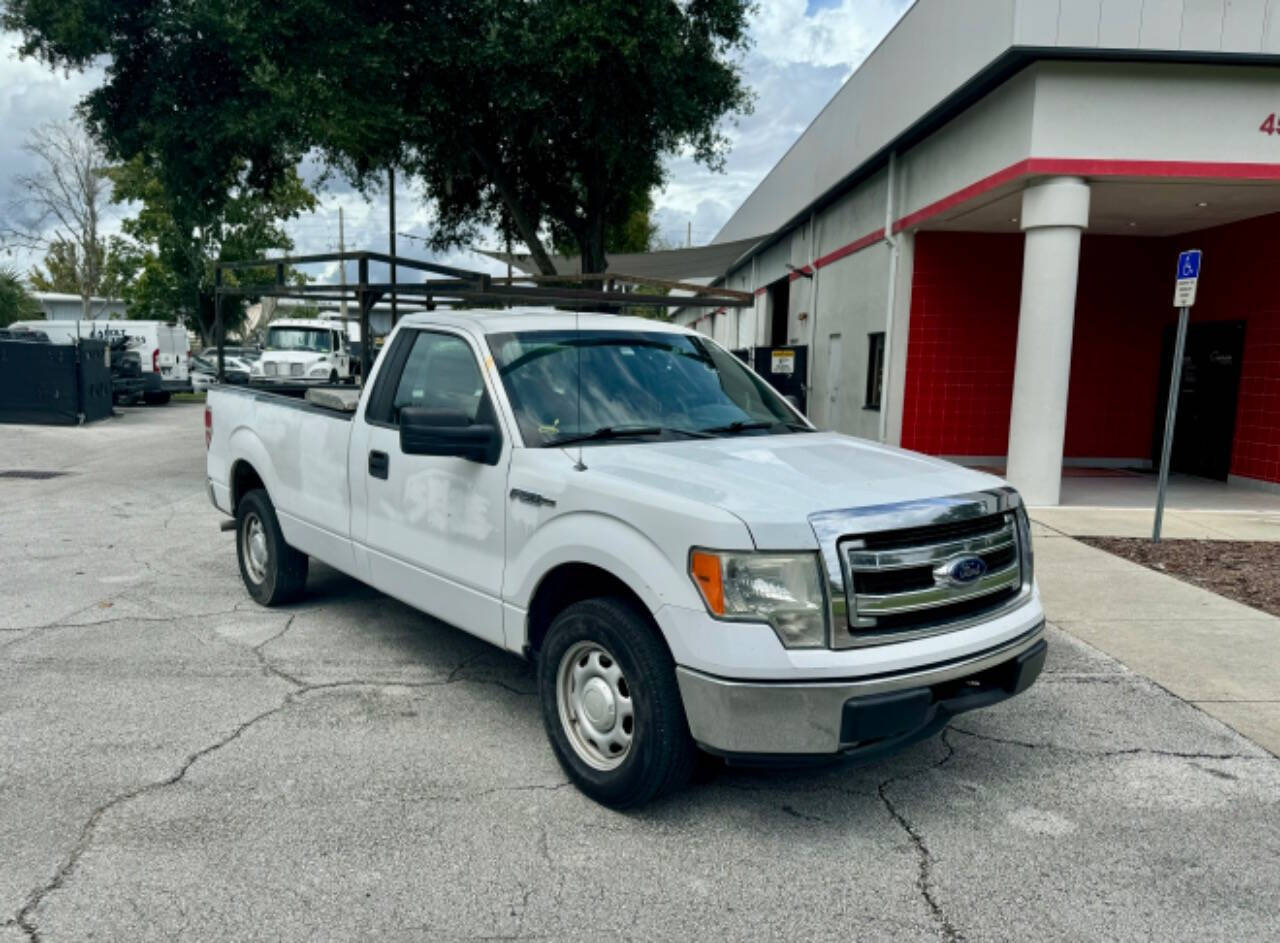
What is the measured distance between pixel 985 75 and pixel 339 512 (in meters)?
9.17

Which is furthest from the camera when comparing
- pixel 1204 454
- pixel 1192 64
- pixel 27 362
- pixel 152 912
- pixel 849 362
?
pixel 27 362

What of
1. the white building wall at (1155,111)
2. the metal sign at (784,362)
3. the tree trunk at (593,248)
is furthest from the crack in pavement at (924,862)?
the tree trunk at (593,248)

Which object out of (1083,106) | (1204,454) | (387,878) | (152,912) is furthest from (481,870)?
(1204,454)

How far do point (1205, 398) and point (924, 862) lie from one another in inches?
521

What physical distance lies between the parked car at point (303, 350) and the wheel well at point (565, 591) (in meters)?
20.5

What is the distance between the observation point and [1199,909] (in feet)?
9.80

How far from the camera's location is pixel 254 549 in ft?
20.6

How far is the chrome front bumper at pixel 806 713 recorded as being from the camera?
2.99 metres

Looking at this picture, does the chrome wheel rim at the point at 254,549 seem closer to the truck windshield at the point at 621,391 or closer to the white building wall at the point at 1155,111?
the truck windshield at the point at 621,391

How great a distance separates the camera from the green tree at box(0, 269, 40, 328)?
43.8 metres

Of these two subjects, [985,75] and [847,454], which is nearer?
[847,454]

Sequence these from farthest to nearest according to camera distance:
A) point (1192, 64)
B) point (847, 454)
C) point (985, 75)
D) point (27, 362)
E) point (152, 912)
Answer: point (27, 362)
point (985, 75)
point (1192, 64)
point (847, 454)
point (152, 912)

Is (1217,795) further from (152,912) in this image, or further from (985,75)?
(985,75)

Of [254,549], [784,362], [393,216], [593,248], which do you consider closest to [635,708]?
[254,549]
